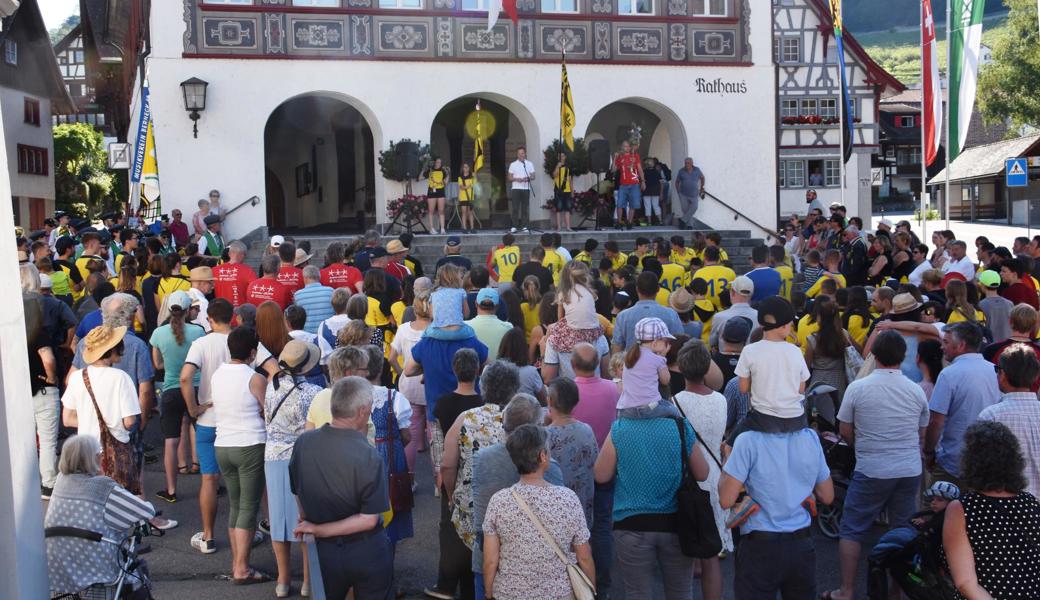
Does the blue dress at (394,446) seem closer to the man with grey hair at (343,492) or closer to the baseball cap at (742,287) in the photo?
the man with grey hair at (343,492)

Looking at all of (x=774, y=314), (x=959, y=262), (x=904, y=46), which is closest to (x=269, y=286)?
(x=774, y=314)

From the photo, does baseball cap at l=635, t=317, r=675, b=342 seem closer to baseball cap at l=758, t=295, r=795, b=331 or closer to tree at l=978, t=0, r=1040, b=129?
baseball cap at l=758, t=295, r=795, b=331

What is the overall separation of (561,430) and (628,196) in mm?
16155

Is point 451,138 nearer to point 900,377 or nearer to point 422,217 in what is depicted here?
point 422,217

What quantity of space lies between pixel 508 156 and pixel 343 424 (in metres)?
20.4

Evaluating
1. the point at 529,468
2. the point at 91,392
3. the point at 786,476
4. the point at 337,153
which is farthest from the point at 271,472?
the point at 337,153

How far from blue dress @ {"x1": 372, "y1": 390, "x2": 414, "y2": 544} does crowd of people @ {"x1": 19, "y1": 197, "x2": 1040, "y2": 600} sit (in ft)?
0.04

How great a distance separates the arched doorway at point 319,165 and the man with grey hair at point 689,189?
6.89 m

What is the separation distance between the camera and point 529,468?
499 centimetres

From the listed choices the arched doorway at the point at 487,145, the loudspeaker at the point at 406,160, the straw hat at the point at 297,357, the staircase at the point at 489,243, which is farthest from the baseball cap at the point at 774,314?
the arched doorway at the point at 487,145

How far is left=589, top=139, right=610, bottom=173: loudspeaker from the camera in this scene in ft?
75.3

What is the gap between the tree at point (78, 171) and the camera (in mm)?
46344

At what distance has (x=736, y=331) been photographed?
7.61 meters

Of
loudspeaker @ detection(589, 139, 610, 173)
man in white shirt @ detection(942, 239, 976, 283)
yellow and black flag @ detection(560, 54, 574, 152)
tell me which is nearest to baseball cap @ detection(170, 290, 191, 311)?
man in white shirt @ detection(942, 239, 976, 283)
